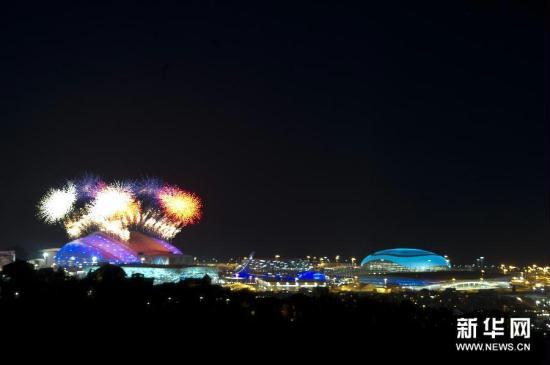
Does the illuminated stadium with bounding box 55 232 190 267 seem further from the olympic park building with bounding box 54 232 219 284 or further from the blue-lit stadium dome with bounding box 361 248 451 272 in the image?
the blue-lit stadium dome with bounding box 361 248 451 272

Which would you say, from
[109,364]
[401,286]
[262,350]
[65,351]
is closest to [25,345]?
[65,351]

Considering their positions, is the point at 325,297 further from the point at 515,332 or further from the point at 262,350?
the point at 515,332

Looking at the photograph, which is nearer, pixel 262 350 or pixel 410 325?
pixel 262 350

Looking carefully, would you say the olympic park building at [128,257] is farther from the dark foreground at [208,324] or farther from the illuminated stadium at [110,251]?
the dark foreground at [208,324]

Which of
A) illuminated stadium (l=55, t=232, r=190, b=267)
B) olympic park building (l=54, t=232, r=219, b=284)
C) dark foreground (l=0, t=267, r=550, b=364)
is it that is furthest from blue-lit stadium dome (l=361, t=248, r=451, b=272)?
dark foreground (l=0, t=267, r=550, b=364)

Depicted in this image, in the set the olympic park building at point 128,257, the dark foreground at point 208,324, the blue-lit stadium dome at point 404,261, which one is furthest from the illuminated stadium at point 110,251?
the blue-lit stadium dome at point 404,261

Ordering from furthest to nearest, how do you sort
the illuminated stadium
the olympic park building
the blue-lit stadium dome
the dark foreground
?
1. the blue-lit stadium dome
2. the illuminated stadium
3. the olympic park building
4. the dark foreground

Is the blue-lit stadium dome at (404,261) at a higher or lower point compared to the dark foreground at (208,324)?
higher
